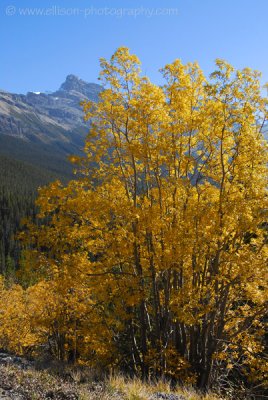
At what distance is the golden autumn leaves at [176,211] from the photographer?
9891mm

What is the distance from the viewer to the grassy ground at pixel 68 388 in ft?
23.3

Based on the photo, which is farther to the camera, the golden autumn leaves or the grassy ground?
the golden autumn leaves

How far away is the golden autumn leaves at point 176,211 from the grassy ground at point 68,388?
2070mm

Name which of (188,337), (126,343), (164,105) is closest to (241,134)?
(164,105)

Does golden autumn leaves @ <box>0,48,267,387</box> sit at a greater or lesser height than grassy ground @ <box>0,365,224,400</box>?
greater

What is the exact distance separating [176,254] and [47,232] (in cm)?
421

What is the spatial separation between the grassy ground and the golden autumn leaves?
207 cm

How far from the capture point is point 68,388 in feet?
24.7

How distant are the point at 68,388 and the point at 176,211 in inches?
208

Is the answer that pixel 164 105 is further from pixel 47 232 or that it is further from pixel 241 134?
pixel 47 232

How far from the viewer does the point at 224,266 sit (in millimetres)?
10289

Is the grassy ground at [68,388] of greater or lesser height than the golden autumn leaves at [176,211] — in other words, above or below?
below

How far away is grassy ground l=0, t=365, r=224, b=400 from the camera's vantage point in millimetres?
7105

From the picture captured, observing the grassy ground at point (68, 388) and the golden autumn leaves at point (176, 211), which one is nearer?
the grassy ground at point (68, 388)
